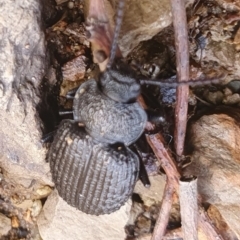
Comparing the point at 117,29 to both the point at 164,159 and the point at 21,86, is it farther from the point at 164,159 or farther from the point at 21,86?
the point at 164,159

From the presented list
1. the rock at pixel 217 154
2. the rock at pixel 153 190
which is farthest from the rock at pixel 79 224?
the rock at pixel 217 154

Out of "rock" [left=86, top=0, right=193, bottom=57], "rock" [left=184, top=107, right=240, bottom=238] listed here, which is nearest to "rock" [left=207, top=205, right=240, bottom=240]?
"rock" [left=184, top=107, right=240, bottom=238]

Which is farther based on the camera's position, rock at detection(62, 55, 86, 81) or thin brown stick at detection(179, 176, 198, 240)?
rock at detection(62, 55, 86, 81)

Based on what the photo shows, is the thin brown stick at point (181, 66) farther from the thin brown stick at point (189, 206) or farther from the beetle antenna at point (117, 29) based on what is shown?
the beetle antenna at point (117, 29)

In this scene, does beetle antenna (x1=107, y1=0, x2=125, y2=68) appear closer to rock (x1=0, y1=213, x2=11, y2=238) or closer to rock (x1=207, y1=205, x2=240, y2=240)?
rock (x1=207, y1=205, x2=240, y2=240)

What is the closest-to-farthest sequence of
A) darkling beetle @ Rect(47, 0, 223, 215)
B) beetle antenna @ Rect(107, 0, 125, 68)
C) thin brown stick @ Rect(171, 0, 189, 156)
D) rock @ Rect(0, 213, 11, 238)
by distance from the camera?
beetle antenna @ Rect(107, 0, 125, 68), thin brown stick @ Rect(171, 0, 189, 156), darkling beetle @ Rect(47, 0, 223, 215), rock @ Rect(0, 213, 11, 238)

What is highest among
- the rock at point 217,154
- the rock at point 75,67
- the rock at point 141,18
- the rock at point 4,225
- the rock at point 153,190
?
the rock at point 141,18
